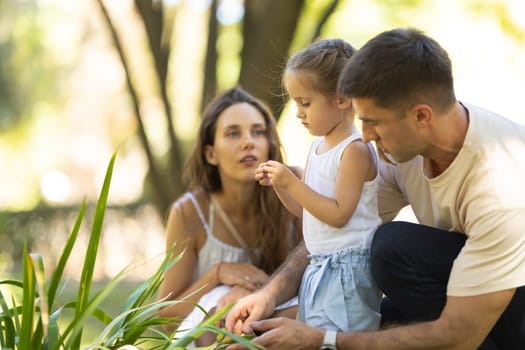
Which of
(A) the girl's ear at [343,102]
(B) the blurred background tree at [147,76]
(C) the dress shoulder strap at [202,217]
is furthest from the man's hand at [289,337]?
(C) the dress shoulder strap at [202,217]

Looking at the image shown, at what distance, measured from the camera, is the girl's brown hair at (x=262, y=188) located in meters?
3.83

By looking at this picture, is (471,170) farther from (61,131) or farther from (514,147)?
(61,131)

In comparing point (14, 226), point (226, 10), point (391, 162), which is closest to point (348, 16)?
point (226, 10)

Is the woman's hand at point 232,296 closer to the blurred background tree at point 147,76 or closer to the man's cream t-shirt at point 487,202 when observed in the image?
the blurred background tree at point 147,76

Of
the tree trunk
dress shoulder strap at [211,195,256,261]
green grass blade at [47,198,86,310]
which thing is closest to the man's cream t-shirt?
green grass blade at [47,198,86,310]

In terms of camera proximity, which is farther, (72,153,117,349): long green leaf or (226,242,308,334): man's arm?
(226,242,308,334): man's arm

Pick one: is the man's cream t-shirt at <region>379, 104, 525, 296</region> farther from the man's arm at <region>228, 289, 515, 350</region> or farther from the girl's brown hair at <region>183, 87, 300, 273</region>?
the girl's brown hair at <region>183, 87, 300, 273</region>

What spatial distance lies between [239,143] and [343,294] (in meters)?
1.16

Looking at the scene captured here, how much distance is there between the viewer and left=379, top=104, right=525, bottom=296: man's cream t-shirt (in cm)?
250

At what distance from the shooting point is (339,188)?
9.02ft

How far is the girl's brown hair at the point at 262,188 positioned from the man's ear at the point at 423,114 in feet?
4.28

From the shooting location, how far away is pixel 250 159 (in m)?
3.78

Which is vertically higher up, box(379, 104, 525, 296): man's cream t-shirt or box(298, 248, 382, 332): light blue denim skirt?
box(379, 104, 525, 296): man's cream t-shirt

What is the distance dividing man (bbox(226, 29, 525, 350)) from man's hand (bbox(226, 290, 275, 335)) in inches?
2.9
